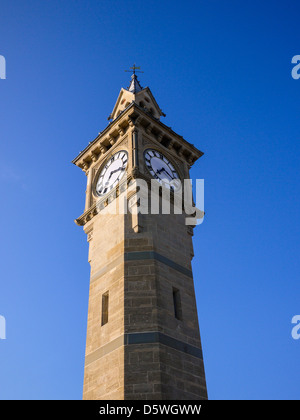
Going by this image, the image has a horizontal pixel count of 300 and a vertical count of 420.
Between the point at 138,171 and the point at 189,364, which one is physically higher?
the point at 138,171

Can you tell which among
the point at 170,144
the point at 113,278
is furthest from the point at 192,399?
the point at 170,144

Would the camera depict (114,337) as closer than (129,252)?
Yes

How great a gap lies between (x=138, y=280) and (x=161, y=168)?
701cm

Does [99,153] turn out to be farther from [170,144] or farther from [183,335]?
[183,335]

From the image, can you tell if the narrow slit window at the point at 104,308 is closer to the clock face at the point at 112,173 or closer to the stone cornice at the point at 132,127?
the clock face at the point at 112,173

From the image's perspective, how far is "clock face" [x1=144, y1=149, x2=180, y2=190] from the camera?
2196cm

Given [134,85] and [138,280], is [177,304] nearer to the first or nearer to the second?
[138,280]

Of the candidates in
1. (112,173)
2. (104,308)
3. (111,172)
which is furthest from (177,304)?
(111,172)

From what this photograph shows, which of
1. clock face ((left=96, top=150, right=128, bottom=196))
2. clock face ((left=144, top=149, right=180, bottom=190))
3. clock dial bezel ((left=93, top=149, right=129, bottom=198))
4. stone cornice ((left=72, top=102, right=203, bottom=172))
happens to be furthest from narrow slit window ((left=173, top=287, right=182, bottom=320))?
stone cornice ((left=72, top=102, right=203, bottom=172))

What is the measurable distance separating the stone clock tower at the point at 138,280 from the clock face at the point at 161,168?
0.07 meters

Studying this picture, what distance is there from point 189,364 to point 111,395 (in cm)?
298

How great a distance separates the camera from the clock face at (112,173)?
72.3 ft

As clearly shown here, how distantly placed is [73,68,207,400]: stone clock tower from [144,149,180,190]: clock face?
68 mm
